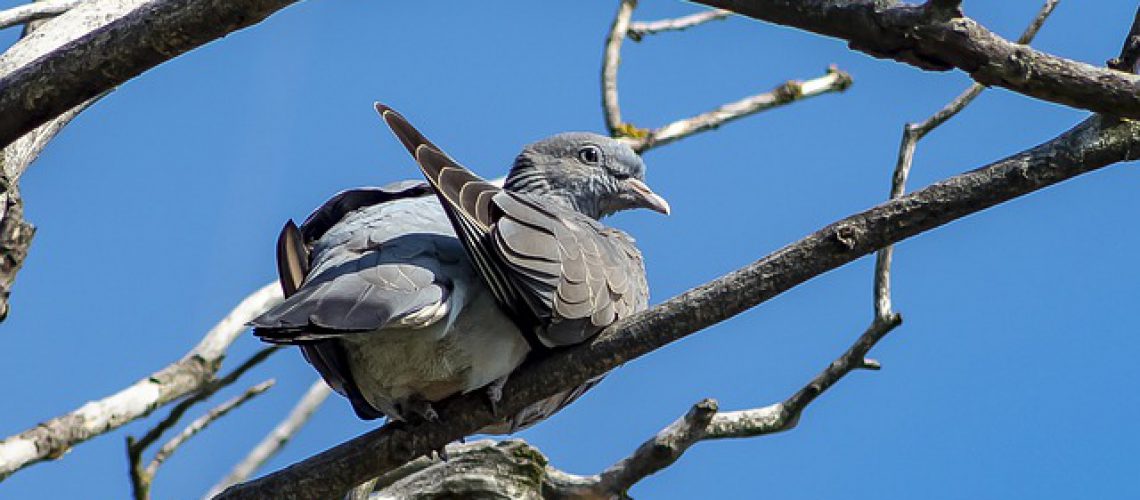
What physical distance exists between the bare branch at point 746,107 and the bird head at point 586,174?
1.22 metres

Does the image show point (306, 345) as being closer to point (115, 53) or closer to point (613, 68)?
point (115, 53)

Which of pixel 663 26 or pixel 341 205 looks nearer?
pixel 341 205

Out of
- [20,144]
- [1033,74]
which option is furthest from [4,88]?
[1033,74]

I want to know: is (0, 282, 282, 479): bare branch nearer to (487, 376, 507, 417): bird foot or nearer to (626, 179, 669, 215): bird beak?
(626, 179, 669, 215): bird beak

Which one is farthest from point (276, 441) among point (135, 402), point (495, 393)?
point (495, 393)

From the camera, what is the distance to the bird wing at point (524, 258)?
4.02 metres

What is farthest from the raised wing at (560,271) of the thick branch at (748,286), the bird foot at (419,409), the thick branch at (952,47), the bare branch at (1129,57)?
the bare branch at (1129,57)

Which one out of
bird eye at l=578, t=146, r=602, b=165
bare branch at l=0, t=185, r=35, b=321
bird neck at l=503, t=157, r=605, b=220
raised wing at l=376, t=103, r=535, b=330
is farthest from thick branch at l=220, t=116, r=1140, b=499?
bird eye at l=578, t=146, r=602, b=165

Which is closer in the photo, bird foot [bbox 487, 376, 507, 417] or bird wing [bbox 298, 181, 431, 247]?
bird foot [bbox 487, 376, 507, 417]

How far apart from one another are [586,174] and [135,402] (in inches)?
90.8

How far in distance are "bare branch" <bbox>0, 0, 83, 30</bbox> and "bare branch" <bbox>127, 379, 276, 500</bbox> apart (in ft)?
5.22

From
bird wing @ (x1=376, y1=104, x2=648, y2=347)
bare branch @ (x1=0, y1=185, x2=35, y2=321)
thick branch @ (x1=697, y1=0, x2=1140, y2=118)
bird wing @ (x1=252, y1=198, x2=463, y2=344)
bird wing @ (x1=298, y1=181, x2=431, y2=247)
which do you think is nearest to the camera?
thick branch @ (x1=697, y1=0, x2=1140, y2=118)

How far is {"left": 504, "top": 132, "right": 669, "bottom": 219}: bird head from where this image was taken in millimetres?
5715

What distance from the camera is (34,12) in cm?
501
